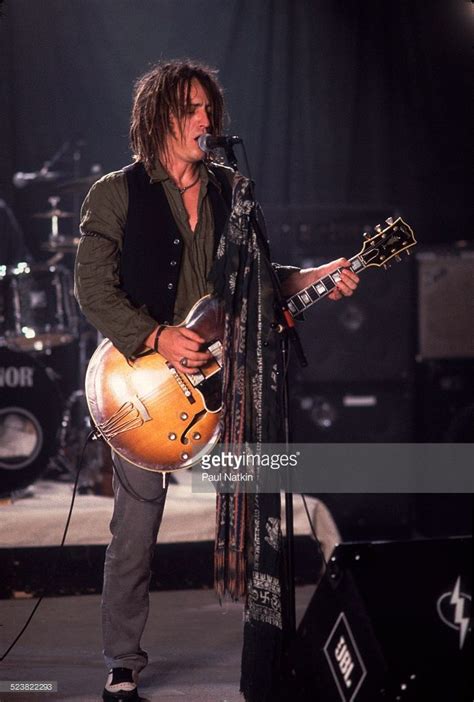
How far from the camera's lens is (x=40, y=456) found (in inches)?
184

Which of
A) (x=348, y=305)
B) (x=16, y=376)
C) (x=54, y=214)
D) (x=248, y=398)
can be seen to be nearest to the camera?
(x=248, y=398)

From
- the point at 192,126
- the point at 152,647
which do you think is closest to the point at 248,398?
the point at 192,126

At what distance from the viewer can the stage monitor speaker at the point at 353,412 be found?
522cm

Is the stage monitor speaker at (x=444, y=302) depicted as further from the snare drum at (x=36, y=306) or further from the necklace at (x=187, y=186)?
the necklace at (x=187, y=186)

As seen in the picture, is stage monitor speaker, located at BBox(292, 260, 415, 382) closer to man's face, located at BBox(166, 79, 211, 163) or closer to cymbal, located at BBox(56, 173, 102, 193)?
cymbal, located at BBox(56, 173, 102, 193)

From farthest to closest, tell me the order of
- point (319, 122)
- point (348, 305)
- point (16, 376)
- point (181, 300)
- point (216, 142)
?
point (319, 122) < point (348, 305) < point (16, 376) < point (181, 300) < point (216, 142)

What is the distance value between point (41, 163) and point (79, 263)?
2.82m

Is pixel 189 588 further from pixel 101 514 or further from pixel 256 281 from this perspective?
pixel 256 281

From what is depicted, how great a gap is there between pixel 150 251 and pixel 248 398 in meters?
0.49

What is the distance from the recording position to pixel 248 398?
268 cm

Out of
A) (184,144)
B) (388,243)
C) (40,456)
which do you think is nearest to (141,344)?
(184,144)

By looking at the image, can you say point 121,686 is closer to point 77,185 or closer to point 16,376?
point 16,376

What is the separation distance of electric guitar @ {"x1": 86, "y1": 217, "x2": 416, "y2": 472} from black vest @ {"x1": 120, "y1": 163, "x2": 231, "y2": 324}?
0.33ft

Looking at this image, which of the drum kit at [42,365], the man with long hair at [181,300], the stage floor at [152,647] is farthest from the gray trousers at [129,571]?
the drum kit at [42,365]
